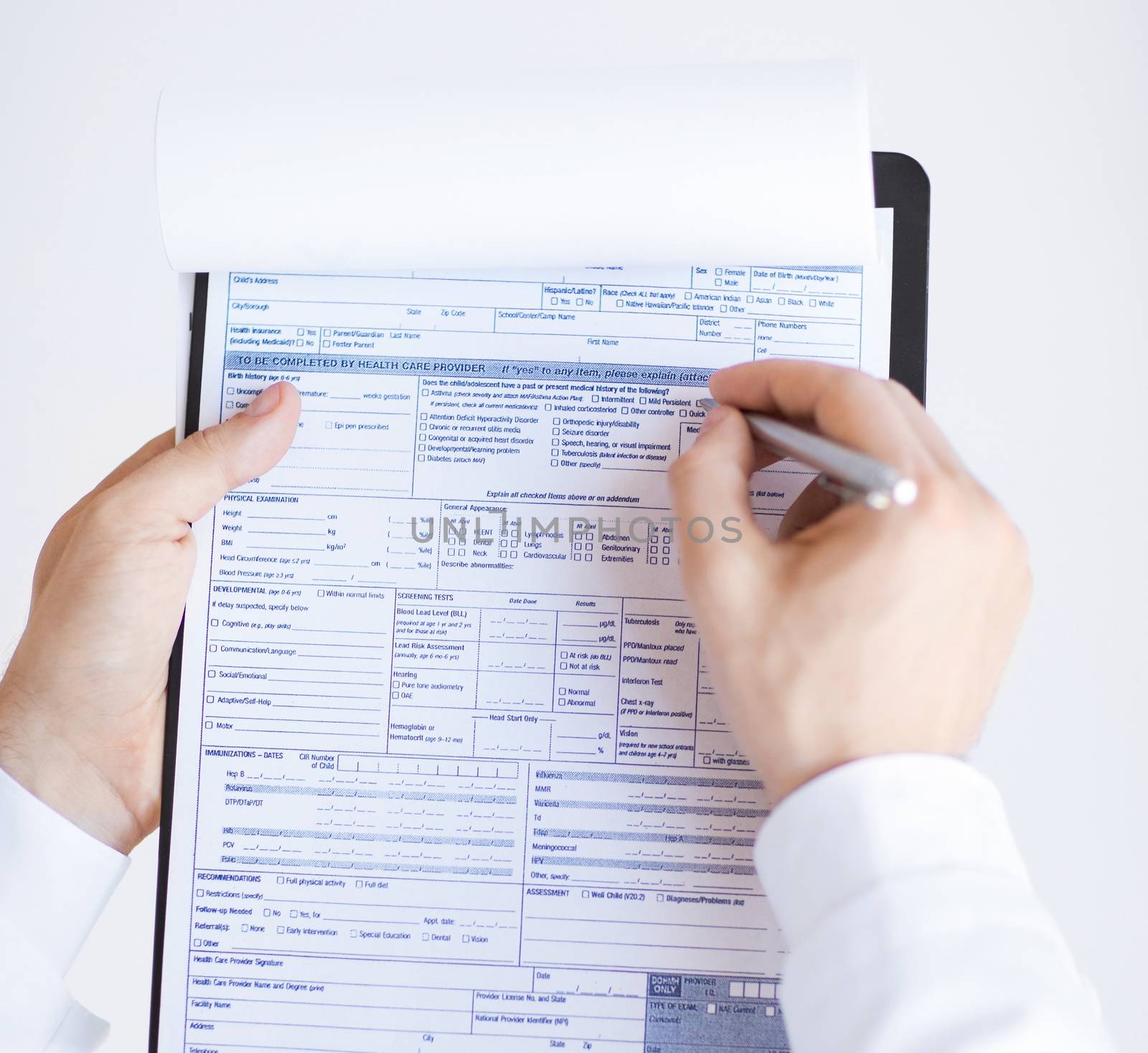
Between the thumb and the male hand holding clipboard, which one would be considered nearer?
the male hand holding clipboard

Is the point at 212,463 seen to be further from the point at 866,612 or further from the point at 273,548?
the point at 866,612

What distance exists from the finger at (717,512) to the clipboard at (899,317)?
0.14 meters

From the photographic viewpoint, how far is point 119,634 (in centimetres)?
60

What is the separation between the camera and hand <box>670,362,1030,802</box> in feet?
1.41

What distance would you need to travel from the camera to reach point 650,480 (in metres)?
0.59

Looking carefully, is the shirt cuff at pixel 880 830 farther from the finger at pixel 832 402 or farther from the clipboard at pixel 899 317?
the clipboard at pixel 899 317

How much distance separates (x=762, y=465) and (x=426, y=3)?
564 mm

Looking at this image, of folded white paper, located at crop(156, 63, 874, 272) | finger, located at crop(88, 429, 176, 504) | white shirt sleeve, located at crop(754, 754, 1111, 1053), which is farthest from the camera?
finger, located at crop(88, 429, 176, 504)

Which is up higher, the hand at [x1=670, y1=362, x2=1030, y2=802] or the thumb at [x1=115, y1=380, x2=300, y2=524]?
the thumb at [x1=115, y1=380, x2=300, y2=524]

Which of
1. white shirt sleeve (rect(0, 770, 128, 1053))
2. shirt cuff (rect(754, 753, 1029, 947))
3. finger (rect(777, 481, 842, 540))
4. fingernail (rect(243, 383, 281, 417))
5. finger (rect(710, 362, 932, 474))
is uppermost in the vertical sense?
fingernail (rect(243, 383, 281, 417))

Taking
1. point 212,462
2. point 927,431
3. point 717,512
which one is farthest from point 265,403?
point 927,431

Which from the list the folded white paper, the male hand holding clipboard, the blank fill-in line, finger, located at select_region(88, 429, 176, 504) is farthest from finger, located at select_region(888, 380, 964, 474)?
finger, located at select_region(88, 429, 176, 504)

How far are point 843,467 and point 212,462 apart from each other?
0.39 metres

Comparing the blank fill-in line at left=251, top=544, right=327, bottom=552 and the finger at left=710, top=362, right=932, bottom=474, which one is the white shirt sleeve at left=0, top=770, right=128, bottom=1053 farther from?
the finger at left=710, top=362, right=932, bottom=474
